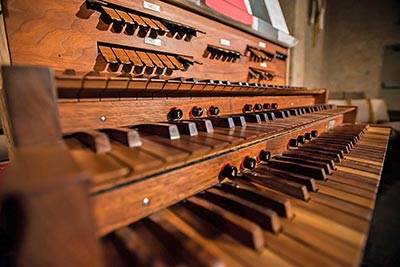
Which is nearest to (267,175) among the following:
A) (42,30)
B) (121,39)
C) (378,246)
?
(121,39)

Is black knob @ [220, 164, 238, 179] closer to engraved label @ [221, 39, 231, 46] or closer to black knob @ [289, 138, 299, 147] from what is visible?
black knob @ [289, 138, 299, 147]

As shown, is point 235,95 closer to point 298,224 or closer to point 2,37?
point 298,224

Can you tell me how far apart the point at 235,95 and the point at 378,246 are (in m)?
1.62

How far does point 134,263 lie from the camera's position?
43cm

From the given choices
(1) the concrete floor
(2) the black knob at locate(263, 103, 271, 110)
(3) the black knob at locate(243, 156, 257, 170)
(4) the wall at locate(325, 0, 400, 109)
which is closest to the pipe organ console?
(3) the black knob at locate(243, 156, 257, 170)

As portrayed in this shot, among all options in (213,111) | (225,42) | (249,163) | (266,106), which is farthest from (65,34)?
(266,106)

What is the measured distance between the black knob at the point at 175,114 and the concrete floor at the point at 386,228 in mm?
1580

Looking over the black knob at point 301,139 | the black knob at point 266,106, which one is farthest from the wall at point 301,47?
the black knob at point 301,139

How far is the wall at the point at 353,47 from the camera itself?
501 centimetres

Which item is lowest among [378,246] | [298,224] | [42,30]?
[378,246]

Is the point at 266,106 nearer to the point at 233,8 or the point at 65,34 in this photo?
the point at 233,8

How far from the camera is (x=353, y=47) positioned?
5551 mm

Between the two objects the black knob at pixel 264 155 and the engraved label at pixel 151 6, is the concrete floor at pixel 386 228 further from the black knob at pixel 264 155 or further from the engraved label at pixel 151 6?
the engraved label at pixel 151 6

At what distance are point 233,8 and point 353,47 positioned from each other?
17.2ft
